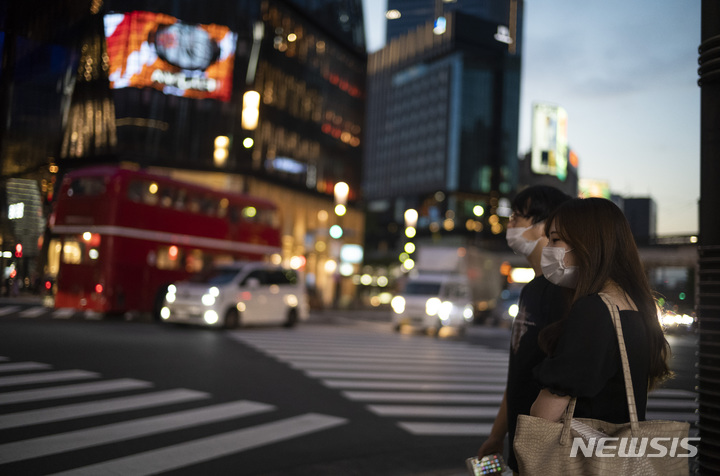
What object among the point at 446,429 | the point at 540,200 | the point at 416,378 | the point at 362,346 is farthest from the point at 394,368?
the point at 540,200

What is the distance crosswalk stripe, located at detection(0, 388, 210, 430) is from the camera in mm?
5363

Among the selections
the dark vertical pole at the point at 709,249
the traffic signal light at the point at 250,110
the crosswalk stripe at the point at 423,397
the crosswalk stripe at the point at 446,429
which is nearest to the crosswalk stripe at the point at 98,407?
A: the crosswalk stripe at the point at 423,397

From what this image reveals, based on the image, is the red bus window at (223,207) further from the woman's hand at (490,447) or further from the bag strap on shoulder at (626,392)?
the bag strap on shoulder at (626,392)

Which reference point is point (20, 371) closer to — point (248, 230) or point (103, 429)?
point (103, 429)

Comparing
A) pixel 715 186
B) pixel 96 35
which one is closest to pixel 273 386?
pixel 96 35

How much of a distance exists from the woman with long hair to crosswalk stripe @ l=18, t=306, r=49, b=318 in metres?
3.08

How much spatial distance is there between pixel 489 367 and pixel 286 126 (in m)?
34.4

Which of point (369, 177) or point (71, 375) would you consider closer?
point (71, 375)

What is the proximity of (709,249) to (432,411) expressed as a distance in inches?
194

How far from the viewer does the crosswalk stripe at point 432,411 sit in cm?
736

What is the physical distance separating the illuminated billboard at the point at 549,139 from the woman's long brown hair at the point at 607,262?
123ft

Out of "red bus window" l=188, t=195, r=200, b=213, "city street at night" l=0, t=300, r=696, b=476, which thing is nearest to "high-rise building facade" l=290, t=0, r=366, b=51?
"red bus window" l=188, t=195, r=200, b=213

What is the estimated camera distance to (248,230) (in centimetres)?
2148

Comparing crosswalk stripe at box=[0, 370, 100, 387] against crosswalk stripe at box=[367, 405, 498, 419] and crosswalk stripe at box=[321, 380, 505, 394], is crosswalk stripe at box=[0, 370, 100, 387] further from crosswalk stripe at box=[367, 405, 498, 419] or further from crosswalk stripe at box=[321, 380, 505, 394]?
crosswalk stripe at box=[367, 405, 498, 419]
